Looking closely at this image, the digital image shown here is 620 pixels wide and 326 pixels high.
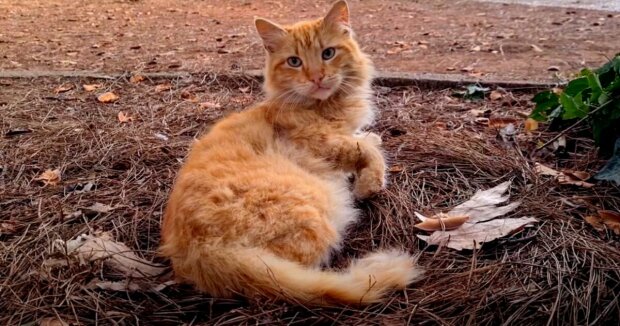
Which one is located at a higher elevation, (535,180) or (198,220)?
(198,220)

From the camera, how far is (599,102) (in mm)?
2721

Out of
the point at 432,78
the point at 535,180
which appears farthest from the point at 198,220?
the point at 432,78

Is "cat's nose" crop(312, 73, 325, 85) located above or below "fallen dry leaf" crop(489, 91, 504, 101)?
above

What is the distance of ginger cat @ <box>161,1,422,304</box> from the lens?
189 cm

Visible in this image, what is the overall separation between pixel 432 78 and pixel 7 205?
3.27 metres

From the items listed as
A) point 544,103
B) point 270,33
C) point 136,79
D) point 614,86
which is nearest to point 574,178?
point 614,86

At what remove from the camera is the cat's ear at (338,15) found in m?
2.91

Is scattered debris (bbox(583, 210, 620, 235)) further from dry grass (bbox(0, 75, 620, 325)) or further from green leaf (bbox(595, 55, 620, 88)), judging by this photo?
green leaf (bbox(595, 55, 620, 88))

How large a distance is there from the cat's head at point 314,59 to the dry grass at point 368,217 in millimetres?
601

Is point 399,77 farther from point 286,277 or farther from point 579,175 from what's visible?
point 286,277

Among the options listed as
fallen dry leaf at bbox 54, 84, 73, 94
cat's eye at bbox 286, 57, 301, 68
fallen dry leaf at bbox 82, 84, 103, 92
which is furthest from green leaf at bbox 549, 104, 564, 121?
fallen dry leaf at bbox 54, 84, 73, 94

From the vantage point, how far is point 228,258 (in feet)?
6.21

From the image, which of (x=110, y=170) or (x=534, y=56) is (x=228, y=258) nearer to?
(x=110, y=170)

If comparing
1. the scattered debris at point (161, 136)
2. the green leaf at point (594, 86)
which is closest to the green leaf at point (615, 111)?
the green leaf at point (594, 86)
